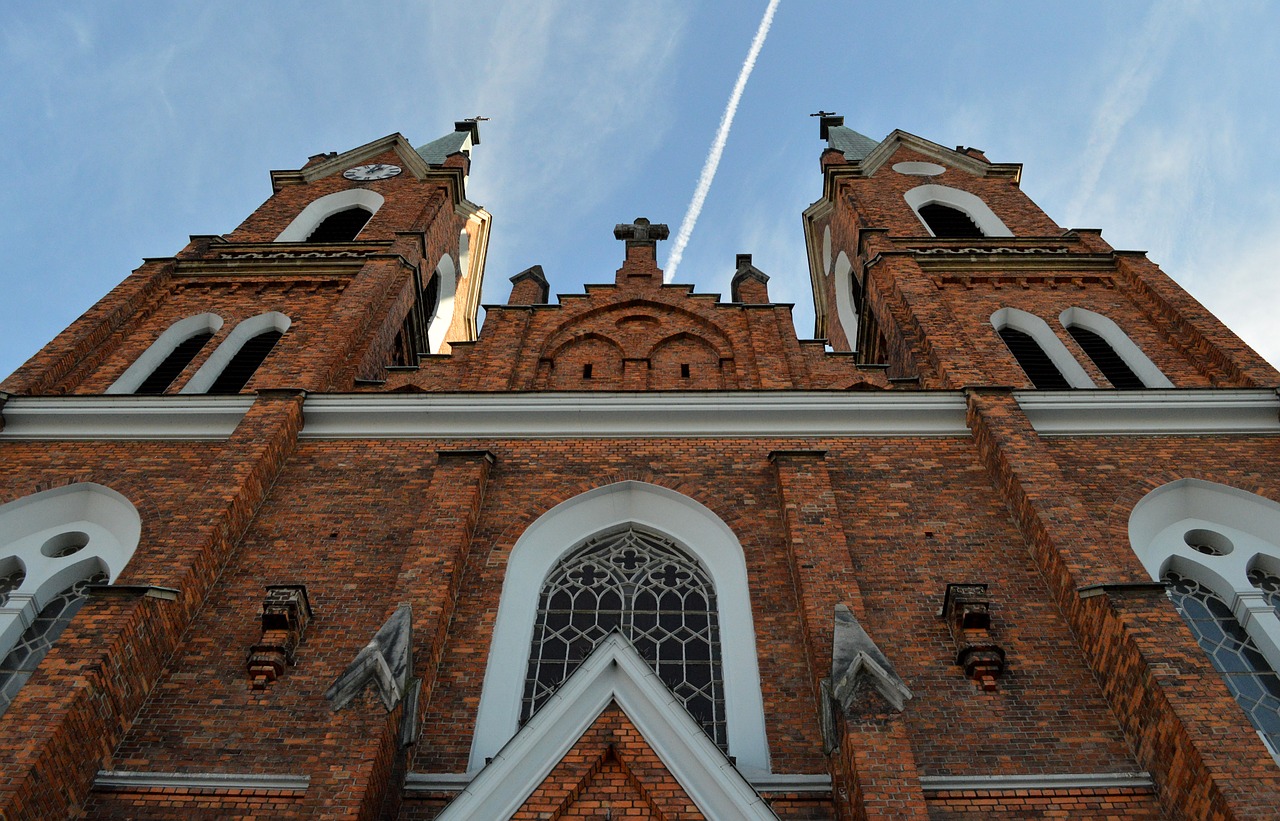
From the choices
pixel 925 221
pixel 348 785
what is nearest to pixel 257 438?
pixel 348 785

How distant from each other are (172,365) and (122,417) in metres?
2.83

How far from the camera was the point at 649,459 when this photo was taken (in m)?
11.3

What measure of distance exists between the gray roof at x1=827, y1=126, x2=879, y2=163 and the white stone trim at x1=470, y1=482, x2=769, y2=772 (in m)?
14.5

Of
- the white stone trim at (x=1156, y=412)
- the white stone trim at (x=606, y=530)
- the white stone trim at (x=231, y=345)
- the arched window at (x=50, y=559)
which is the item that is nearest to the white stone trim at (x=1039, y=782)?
the white stone trim at (x=606, y=530)

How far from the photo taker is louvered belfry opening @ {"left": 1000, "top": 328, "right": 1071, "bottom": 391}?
13.9m

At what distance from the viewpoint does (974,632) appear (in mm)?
8672

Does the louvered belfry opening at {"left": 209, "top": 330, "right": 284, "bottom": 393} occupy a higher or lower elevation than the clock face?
lower

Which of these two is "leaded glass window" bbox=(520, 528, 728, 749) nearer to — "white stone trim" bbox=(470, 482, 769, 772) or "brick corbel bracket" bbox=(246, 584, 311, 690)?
"white stone trim" bbox=(470, 482, 769, 772)

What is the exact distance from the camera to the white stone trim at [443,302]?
20297 millimetres

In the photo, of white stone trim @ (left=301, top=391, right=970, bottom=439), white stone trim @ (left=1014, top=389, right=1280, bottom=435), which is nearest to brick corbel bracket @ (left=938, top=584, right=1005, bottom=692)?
white stone trim @ (left=301, top=391, right=970, bottom=439)

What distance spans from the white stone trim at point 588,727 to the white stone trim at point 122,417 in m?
6.82

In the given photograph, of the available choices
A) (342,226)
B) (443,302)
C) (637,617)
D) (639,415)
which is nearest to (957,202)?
(443,302)

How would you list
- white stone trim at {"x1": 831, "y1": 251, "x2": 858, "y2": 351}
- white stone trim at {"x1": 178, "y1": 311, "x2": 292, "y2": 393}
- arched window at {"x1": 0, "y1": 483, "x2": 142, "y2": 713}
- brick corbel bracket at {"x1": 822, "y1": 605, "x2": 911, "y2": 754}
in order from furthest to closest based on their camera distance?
1. white stone trim at {"x1": 831, "y1": 251, "x2": 858, "y2": 351}
2. white stone trim at {"x1": 178, "y1": 311, "x2": 292, "y2": 393}
3. arched window at {"x1": 0, "y1": 483, "x2": 142, "y2": 713}
4. brick corbel bracket at {"x1": 822, "y1": 605, "x2": 911, "y2": 754}

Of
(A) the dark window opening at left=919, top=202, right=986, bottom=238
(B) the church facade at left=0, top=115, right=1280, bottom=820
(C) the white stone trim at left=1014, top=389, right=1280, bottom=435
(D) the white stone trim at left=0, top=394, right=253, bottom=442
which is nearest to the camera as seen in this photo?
(B) the church facade at left=0, top=115, right=1280, bottom=820
